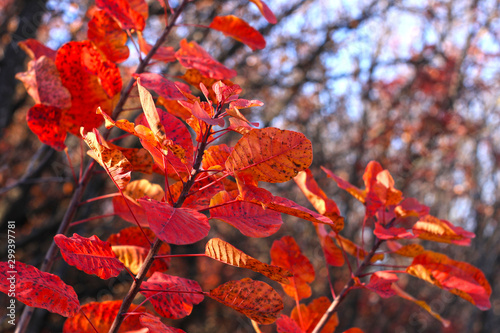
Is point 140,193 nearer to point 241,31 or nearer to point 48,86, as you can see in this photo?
point 48,86

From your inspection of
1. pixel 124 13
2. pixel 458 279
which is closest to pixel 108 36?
pixel 124 13

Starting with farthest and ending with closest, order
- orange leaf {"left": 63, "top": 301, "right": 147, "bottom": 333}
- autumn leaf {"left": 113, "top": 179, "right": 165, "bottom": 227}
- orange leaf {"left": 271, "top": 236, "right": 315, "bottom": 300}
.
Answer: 1. orange leaf {"left": 271, "top": 236, "right": 315, "bottom": 300}
2. autumn leaf {"left": 113, "top": 179, "right": 165, "bottom": 227}
3. orange leaf {"left": 63, "top": 301, "right": 147, "bottom": 333}

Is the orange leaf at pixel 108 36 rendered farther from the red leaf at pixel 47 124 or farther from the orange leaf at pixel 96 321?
the orange leaf at pixel 96 321

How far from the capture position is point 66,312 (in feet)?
1.99

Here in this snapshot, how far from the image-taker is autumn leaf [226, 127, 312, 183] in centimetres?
54

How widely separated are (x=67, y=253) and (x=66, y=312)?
10cm

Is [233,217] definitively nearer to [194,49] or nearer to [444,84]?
[194,49]

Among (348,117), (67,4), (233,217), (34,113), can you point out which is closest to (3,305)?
(67,4)

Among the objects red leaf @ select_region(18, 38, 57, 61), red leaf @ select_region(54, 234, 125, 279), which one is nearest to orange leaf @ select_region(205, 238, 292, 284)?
red leaf @ select_region(54, 234, 125, 279)

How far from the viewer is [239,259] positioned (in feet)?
1.86

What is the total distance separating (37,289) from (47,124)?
43 cm

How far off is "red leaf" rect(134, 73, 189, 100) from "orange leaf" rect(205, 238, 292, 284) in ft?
0.97

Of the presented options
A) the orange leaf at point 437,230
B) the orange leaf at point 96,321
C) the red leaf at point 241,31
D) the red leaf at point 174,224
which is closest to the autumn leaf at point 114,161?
the red leaf at point 174,224

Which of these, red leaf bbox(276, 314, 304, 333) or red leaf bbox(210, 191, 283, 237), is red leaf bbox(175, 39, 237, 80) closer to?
red leaf bbox(210, 191, 283, 237)
